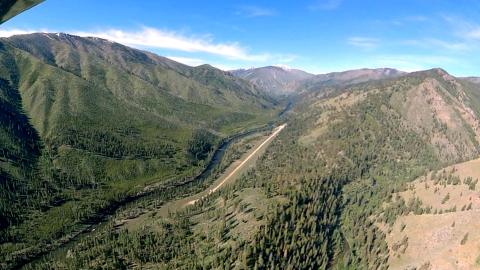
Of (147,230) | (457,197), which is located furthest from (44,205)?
(457,197)

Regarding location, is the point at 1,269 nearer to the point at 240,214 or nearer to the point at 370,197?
the point at 240,214

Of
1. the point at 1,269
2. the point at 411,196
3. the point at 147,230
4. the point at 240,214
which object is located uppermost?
the point at 411,196

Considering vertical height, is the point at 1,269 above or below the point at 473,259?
below

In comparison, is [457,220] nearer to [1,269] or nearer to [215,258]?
[215,258]

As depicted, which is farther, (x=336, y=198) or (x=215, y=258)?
(x=336, y=198)

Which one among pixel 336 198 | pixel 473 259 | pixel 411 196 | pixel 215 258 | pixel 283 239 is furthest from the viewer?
pixel 336 198

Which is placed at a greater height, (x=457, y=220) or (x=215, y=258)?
(x=457, y=220)

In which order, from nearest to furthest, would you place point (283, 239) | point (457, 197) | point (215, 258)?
1. point (215, 258)
2. point (283, 239)
3. point (457, 197)

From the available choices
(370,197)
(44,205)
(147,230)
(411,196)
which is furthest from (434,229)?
(44,205)

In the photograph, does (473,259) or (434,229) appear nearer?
(473,259)
